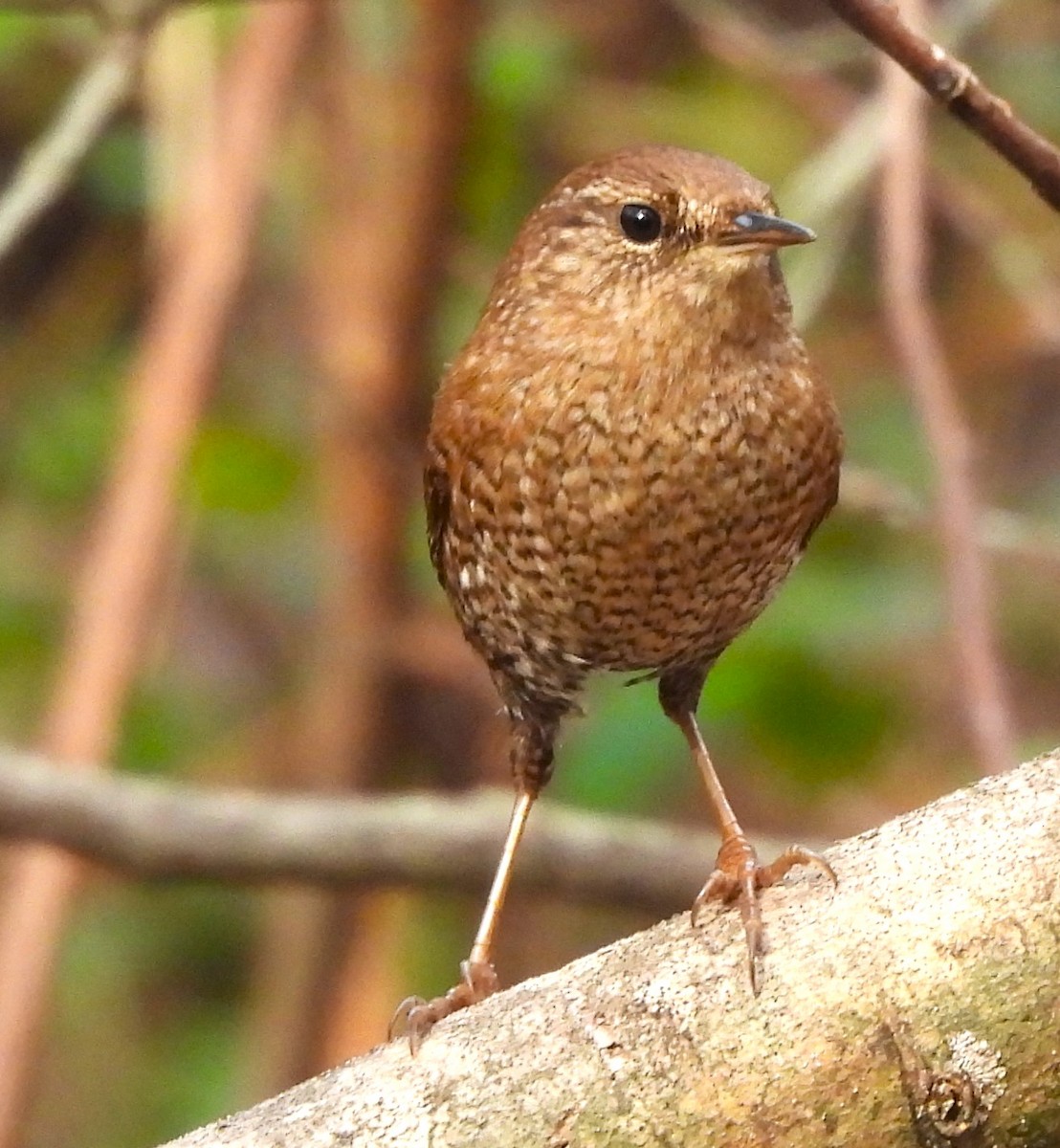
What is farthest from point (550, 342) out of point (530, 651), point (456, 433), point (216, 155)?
point (216, 155)

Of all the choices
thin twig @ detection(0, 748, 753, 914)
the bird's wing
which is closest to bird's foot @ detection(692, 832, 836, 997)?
the bird's wing

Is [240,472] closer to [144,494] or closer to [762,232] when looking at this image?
[144,494]

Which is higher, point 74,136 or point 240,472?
point 240,472

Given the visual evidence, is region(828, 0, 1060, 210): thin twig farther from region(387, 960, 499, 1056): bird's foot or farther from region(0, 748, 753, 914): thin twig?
region(0, 748, 753, 914): thin twig

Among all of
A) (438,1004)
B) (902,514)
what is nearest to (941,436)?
(902,514)

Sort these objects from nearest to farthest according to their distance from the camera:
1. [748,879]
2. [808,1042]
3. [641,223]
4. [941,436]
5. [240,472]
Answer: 1. [808,1042]
2. [748,879]
3. [641,223]
4. [941,436]
5. [240,472]

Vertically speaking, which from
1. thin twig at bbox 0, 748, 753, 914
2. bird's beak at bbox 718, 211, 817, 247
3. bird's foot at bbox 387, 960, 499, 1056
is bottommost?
bird's foot at bbox 387, 960, 499, 1056

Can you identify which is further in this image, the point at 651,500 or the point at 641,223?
the point at 641,223

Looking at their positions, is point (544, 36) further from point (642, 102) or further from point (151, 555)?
point (151, 555)
